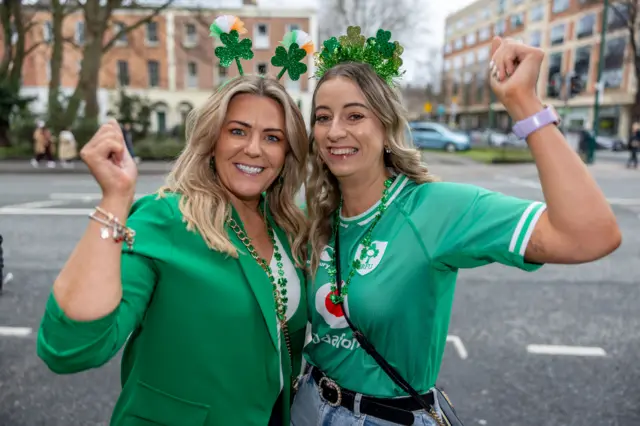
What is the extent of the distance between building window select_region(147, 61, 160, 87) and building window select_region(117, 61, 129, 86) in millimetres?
1640

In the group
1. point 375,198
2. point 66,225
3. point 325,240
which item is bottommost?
point 66,225

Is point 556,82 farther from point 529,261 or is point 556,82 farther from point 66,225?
point 529,261

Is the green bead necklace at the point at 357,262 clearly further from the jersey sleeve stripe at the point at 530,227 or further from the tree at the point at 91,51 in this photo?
the tree at the point at 91,51

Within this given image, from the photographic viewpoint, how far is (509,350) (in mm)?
3885

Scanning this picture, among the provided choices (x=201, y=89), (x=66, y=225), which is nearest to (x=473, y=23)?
(x=201, y=89)

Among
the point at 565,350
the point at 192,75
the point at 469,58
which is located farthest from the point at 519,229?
the point at 469,58

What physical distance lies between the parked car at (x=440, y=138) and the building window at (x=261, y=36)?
15958 mm

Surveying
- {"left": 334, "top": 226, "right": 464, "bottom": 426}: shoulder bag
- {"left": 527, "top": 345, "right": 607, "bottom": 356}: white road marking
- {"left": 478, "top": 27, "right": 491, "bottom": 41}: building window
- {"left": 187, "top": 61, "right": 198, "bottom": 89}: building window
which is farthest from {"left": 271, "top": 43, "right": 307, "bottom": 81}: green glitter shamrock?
{"left": 478, "top": 27, "right": 491, "bottom": 41}: building window

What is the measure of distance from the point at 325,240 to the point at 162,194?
660 millimetres

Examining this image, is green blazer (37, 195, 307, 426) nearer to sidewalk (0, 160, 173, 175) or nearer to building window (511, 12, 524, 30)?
sidewalk (0, 160, 173, 175)

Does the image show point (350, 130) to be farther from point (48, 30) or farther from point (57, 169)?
point (48, 30)

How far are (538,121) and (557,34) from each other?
168 ft

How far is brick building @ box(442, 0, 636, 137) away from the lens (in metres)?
37.1

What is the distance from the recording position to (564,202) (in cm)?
124
